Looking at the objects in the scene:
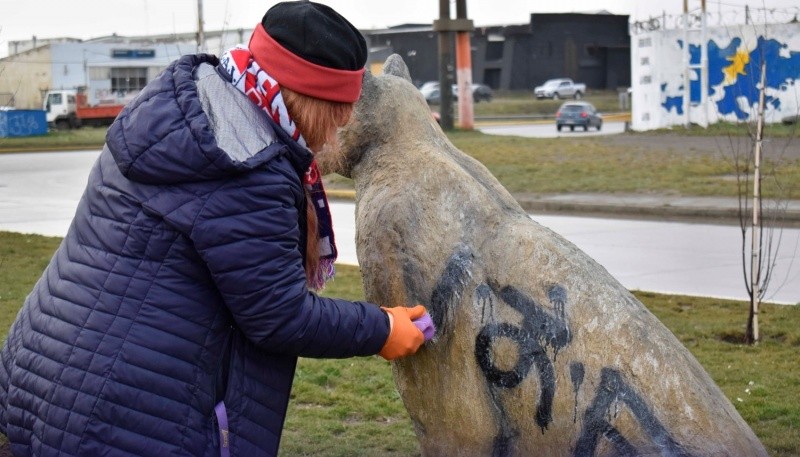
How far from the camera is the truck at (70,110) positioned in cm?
4491

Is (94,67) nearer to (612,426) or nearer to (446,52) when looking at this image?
(446,52)

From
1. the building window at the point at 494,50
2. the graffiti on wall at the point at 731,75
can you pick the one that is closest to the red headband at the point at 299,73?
the graffiti on wall at the point at 731,75

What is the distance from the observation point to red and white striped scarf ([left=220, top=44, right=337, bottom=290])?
2.76 metres

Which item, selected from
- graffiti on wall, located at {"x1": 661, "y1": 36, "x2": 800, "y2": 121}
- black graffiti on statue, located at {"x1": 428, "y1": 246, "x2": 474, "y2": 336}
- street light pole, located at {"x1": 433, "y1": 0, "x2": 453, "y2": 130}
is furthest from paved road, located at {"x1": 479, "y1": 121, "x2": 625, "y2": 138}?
black graffiti on statue, located at {"x1": 428, "y1": 246, "x2": 474, "y2": 336}

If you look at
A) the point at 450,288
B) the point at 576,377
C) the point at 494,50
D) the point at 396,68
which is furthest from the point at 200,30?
the point at 494,50

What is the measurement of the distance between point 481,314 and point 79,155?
95.3ft

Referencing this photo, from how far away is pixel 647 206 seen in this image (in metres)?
16.1

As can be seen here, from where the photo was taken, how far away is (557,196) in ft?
57.8

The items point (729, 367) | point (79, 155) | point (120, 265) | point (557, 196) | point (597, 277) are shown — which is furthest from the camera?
point (79, 155)

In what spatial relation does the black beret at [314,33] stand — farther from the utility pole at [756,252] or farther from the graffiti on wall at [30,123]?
the graffiti on wall at [30,123]

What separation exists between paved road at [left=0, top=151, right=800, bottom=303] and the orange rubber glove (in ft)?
22.5

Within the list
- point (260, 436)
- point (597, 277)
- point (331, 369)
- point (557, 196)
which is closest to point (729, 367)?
point (331, 369)

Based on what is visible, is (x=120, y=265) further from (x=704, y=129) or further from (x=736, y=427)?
(x=704, y=129)

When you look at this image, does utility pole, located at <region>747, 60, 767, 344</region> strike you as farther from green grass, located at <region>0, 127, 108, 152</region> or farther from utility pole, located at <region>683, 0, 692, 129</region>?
green grass, located at <region>0, 127, 108, 152</region>
